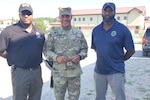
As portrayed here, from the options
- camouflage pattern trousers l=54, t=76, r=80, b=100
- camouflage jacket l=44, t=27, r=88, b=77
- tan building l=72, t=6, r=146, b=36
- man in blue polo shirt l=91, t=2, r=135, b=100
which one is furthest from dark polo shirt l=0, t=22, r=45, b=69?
tan building l=72, t=6, r=146, b=36

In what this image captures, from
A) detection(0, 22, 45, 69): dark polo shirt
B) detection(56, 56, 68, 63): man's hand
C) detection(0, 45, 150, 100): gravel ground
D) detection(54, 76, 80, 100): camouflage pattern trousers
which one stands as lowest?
detection(0, 45, 150, 100): gravel ground

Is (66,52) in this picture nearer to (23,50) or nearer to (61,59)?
(61,59)

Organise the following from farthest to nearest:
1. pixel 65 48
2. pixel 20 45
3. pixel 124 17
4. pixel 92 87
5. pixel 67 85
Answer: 1. pixel 124 17
2. pixel 92 87
3. pixel 67 85
4. pixel 65 48
5. pixel 20 45

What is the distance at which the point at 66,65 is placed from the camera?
3662 mm

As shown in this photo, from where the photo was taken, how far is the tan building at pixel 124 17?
53.8 m

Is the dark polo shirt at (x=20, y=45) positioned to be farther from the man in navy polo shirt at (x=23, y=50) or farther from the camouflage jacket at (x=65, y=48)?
the camouflage jacket at (x=65, y=48)

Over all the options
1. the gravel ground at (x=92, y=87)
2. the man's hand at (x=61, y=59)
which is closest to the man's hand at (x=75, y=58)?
the man's hand at (x=61, y=59)

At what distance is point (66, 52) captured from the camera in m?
3.66

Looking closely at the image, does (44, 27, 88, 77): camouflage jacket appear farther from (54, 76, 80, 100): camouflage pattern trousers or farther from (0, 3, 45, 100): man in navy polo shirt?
(0, 3, 45, 100): man in navy polo shirt

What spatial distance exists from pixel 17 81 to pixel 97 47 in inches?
52.0

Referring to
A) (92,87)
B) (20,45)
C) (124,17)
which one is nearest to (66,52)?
(20,45)

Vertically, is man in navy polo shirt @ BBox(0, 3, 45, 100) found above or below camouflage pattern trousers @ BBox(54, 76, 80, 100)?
above

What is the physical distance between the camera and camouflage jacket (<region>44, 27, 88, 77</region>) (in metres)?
3.65

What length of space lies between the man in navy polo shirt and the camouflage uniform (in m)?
0.21
